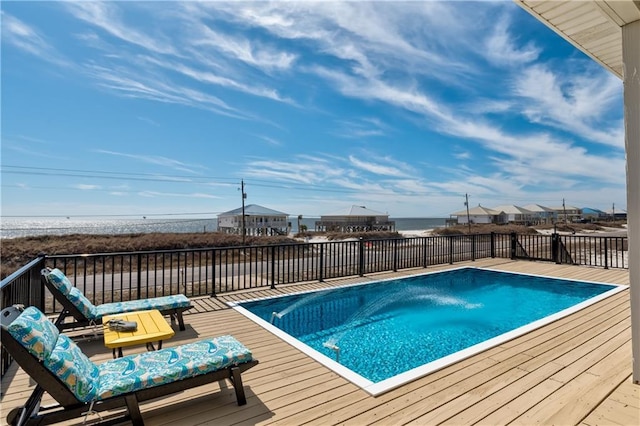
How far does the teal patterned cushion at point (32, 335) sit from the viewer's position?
5.82ft

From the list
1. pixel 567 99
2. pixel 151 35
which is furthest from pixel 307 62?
pixel 567 99

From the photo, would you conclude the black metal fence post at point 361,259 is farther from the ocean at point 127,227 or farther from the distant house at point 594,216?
the distant house at point 594,216

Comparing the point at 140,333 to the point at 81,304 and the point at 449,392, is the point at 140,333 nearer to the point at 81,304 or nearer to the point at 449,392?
the point at 81,304

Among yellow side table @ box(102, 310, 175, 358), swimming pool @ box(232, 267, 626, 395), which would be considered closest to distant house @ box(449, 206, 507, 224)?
swimming pool @ box(232, 267, 626, 395)

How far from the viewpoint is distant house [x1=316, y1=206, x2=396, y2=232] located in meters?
35.3

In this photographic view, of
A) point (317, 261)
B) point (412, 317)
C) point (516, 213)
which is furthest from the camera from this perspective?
point (516, 213)

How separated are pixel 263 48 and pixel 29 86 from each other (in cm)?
817

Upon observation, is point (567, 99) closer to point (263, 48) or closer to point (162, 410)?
point (263, 48)

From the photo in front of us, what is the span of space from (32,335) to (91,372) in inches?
19.5

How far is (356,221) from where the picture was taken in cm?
3656

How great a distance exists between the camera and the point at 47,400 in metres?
2.47

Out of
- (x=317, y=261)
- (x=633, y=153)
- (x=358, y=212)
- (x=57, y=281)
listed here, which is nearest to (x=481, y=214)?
(x=358, y=212)

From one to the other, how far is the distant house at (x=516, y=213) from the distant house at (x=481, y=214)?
0.87 metres

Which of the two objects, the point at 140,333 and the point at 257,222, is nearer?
the point at 140,333
